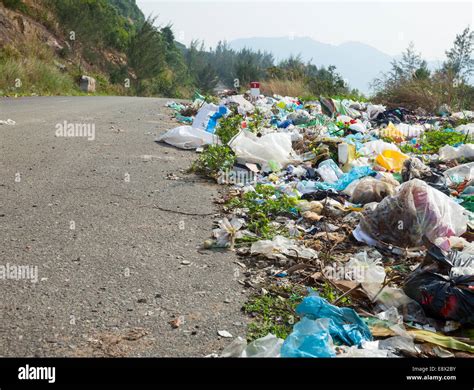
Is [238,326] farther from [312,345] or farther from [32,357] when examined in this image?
[32,357]

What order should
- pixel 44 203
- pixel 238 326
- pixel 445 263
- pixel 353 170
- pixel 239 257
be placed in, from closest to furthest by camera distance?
pixel 238 326
pixel 445 263
pixel 239 257
pixel 44 203
pixel 353 170

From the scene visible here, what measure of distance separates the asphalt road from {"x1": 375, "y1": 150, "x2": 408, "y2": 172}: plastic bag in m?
2.12

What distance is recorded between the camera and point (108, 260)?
2943 mm

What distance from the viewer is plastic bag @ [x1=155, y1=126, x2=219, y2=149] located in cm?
667

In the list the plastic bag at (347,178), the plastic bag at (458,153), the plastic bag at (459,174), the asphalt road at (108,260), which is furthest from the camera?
the plastic bag at (458,153)

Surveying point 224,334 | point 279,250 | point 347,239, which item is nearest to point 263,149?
point 347,239

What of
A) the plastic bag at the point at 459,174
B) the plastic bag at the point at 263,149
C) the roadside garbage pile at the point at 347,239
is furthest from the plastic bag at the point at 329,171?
the plastic bag at the point at 459,174

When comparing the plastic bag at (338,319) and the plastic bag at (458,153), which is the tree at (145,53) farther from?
the plastic bag at (338,319)

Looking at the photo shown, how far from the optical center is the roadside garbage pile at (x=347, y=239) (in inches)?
91.0

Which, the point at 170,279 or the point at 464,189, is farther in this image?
the point at 464,189

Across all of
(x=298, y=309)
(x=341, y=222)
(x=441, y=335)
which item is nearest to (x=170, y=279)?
(x=298, y=309)

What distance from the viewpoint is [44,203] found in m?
3.86

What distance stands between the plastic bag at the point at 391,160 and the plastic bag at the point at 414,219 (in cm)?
199
